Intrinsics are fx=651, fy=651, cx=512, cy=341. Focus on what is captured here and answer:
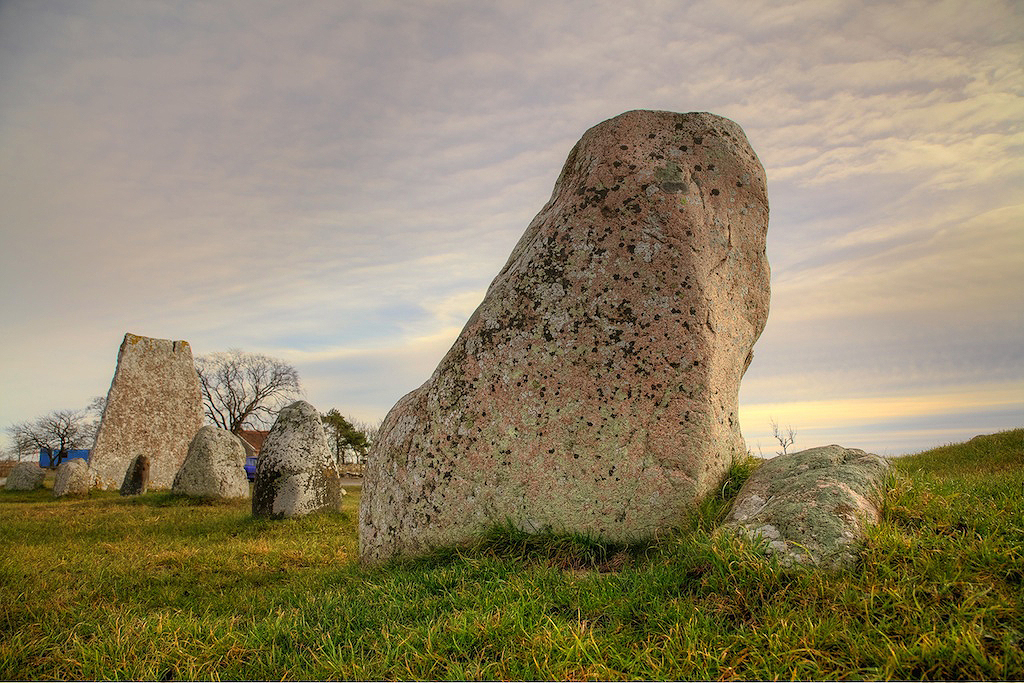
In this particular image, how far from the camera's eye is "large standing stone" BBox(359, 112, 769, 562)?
5.50m

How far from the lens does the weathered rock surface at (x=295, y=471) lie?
1312 cm

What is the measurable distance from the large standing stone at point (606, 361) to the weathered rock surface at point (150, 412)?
748 inches

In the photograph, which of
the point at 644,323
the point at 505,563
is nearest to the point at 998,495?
the point at 644,323

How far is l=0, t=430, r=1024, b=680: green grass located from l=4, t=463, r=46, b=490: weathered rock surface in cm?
1977

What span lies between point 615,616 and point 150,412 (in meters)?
22.9

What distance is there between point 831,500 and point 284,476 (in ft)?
37.1

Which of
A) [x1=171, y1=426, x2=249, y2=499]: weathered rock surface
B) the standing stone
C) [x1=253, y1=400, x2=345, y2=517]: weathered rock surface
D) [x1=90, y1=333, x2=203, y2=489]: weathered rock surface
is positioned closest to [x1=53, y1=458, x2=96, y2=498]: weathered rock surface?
[x1=90, y1=333, x2=203, y2=489]: weathered rock surface

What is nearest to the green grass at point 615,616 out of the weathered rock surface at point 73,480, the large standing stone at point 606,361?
the large standing stone at point 606,361

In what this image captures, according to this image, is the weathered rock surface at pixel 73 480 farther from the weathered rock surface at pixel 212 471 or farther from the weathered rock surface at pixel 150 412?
the weathered rock surface at pixel 212 471

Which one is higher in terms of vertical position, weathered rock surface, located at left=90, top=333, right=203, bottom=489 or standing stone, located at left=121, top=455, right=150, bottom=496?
weathered rock surface, located at left=90, top=333, right=203, bottom=489

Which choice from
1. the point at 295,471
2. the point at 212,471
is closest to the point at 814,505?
the point at 295,471

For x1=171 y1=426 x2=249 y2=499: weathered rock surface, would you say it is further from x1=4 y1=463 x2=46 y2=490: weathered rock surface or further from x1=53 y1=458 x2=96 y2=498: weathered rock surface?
x1=4 y1=463 x2=46 y2=490: weathered rock surface

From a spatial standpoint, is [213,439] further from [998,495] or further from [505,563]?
[998,495]

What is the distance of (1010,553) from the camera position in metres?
3.89
